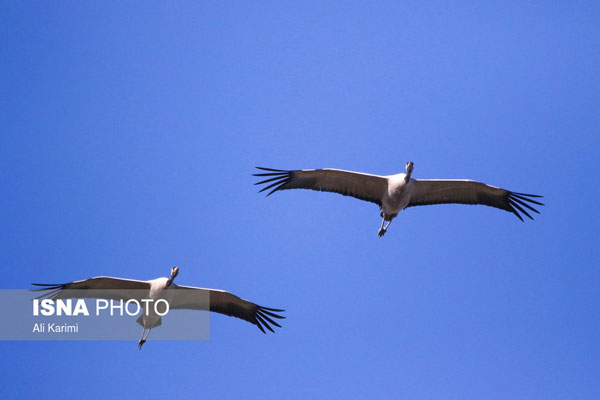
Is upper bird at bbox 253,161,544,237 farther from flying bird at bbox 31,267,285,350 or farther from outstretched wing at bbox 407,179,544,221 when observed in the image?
flying bird at bbox 31,267,285,350

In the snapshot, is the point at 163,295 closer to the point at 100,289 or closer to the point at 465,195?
the point at 100,289

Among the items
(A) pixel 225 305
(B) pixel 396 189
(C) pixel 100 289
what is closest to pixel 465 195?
(B) pixel 396 189

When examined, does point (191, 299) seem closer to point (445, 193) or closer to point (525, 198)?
point (445, 193)

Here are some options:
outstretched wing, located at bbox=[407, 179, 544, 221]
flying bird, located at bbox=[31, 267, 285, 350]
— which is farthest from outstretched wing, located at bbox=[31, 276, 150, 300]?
outstretched wing, located at bbox=[407, 179, 544, 221]

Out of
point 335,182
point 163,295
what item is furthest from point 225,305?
point 335,182

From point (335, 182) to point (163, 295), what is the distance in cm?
581

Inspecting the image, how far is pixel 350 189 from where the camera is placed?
17.2 m

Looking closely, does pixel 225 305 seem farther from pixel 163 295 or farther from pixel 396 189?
pixel 396 189

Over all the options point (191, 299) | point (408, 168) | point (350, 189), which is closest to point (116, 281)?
point (191, 299)

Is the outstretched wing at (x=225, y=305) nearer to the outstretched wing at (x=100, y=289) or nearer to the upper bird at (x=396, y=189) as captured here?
the outstretched wing at (x=100, y=289)

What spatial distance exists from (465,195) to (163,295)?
920 centimetres

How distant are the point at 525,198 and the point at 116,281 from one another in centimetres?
1180

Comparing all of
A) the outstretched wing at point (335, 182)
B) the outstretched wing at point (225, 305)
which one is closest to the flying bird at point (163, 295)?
the outstretched wing at point (225, 305)

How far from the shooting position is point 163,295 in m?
16.5
